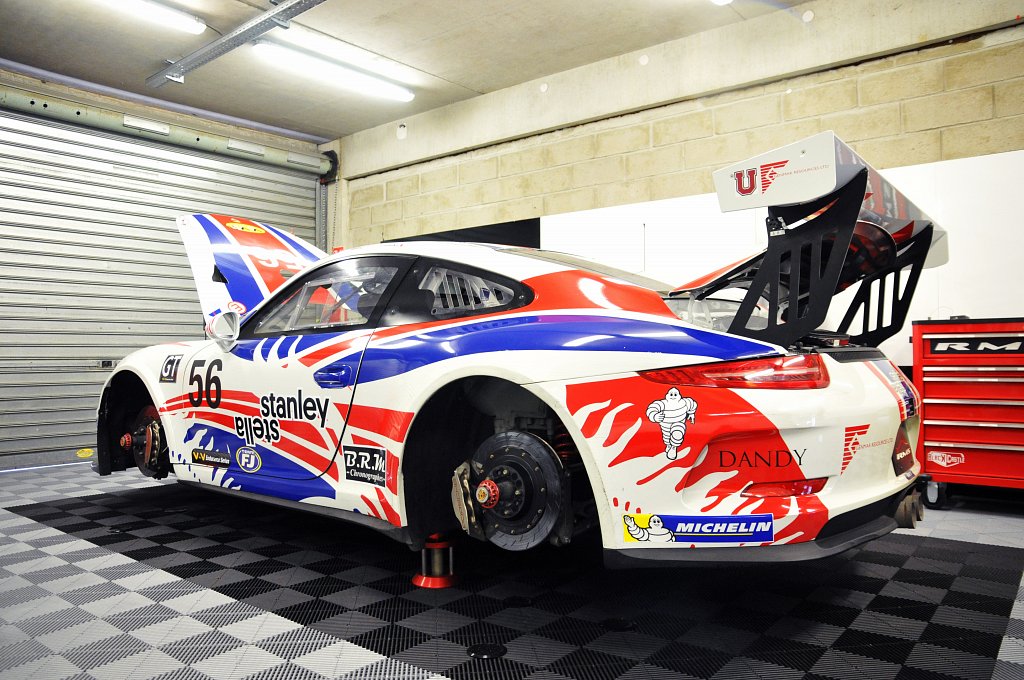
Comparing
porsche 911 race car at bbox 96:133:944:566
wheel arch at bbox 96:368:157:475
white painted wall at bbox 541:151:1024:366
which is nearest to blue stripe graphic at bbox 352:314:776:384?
porsche 911 race car at bbox 96:133:944:566

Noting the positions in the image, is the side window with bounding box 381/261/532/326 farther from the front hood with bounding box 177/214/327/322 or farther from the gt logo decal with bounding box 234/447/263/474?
the front hood with bounding box 177/214/327/322

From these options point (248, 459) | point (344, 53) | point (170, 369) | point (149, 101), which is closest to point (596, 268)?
point (248, 459)

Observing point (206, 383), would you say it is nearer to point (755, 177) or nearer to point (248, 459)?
point (248, 459)

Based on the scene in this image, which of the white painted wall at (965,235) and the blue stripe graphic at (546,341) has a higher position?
the white painted wall at (965,235)

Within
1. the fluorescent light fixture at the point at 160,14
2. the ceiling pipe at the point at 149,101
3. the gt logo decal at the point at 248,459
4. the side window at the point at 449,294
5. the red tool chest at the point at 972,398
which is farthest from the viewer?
the ceiling pipe at the point at 149,101

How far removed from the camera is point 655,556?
176 centimetres

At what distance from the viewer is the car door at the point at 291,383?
2430 mm

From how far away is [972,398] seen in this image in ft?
12.3

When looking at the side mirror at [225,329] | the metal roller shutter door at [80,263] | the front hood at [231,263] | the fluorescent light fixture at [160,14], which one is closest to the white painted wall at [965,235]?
the front hood at [231,263]

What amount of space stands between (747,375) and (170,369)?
2.58 m

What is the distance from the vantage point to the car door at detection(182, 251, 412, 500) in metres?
2.43

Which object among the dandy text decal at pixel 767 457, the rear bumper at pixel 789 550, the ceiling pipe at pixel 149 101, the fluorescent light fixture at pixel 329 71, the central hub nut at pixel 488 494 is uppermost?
the ceiling pipe at pixel 149 101

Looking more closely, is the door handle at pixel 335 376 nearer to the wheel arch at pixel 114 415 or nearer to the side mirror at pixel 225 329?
the side mirror at pixel 225 329

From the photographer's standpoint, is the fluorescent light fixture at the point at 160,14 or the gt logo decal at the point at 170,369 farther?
the fluorescent light fixture at the point at 160,14
